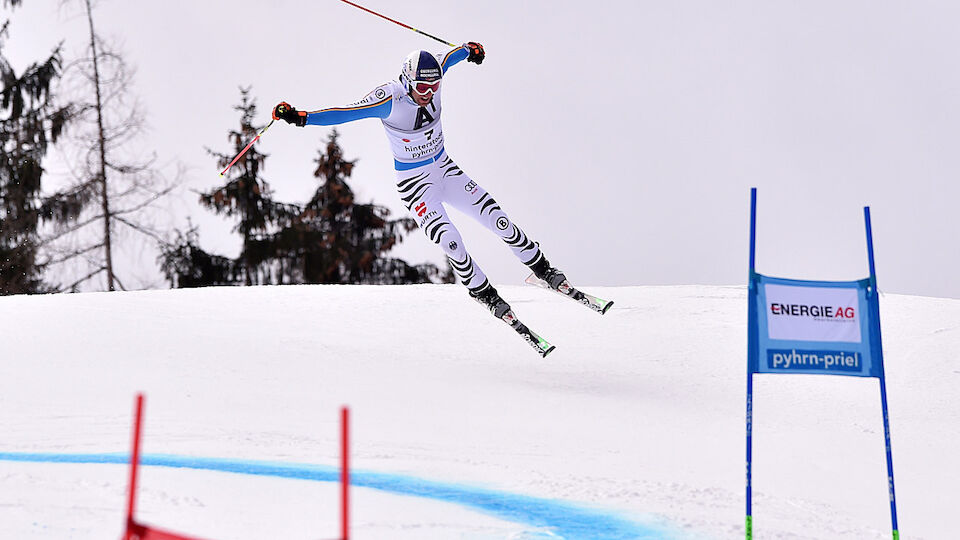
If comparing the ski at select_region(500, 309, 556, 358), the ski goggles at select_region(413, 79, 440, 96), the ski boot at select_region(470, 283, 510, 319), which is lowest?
the ski at select_region(500, 309, 556, 358)

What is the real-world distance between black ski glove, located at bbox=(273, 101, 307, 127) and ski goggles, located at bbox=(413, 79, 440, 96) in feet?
2.86

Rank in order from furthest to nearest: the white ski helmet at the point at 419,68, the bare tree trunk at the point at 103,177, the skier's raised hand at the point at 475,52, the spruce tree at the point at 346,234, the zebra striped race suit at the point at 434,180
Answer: the spruce tree at the point at 346,234
the bare tree trunk at the point at 103,177
the skier's raised hand at the point at 475,52
the zebra striped race suit at the point at 434,180
the white ski helmet at the point at 419,68

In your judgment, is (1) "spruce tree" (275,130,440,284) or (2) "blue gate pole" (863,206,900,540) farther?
(1) "spruce tree" (275,130,440,284)

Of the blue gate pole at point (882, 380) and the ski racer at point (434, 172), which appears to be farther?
the ski racer at point (434, 172)

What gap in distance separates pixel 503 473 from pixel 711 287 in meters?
6.48

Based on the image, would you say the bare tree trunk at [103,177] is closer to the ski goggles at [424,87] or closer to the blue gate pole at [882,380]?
the ski goggles at [424,87]

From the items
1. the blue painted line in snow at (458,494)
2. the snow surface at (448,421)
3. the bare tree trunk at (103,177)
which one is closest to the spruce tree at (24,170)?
the bare tree trunk at (103,177)

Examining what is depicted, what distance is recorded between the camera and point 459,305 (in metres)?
9.43

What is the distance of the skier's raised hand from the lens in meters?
7.09

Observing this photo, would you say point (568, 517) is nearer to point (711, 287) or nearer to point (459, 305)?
point (459, 305)

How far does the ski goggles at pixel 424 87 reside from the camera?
655 centimetres

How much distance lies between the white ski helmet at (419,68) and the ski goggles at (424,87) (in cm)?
2

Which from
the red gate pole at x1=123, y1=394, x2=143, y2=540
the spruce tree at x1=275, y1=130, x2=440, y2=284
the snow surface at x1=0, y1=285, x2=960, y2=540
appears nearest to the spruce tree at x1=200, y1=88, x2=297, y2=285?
the spruce tree at x1=275, y1=130, x2=440, y2=284

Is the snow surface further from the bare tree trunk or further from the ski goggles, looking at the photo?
the bare tree trunk
